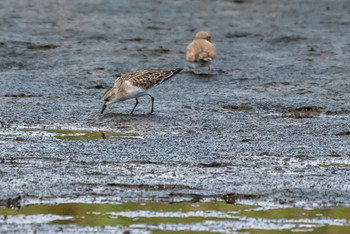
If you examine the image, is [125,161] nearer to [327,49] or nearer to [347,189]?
[347,189]

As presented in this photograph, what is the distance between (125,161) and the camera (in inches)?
311

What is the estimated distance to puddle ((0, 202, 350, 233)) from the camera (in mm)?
5914

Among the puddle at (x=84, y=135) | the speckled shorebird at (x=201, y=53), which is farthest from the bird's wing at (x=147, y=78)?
the speckled shorebird at (x=201, y=53)

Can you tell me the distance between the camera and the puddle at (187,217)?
5.91m

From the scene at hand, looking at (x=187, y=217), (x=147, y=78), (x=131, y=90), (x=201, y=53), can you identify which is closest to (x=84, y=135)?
(x=131, y=90)

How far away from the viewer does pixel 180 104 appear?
11.5m

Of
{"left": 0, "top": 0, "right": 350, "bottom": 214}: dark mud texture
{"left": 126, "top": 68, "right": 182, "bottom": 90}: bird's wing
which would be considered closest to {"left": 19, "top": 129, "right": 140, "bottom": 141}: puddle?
{"left": 0, "top": 0, "right": 350, "bottom": 214}: dark mud texture

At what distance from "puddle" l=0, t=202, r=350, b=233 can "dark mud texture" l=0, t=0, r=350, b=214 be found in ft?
0.69

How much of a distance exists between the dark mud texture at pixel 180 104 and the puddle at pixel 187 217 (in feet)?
0.69

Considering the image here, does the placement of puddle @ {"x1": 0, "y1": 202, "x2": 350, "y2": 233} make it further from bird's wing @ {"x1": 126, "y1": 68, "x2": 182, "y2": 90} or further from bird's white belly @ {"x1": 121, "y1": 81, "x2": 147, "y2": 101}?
bird's wing @ {"x1": 126, "y1": 68, "x2": 182, "y2": 90}

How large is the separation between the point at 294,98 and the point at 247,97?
713 millimetres

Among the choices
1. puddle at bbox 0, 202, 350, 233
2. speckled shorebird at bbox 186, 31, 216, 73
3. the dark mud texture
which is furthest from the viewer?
speckled shorebird at bbox 186, 31, 216, 73

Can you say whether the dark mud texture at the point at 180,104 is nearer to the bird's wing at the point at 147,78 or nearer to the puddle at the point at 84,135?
the puddle at the point at 84,135

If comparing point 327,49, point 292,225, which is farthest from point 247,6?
point 292,225
